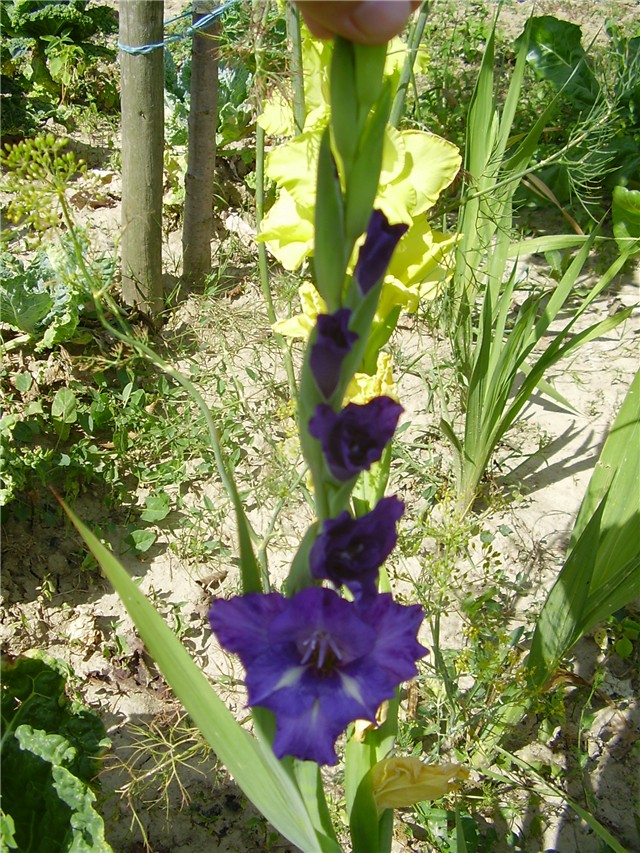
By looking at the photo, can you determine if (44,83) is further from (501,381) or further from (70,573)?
(501,381)

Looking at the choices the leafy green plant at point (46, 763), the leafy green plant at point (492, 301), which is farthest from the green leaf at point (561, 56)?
the leafy green plant at point (46, 763)

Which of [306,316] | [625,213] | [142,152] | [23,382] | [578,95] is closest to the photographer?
[306,316]

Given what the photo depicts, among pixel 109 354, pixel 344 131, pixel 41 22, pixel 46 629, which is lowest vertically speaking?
pixel 46 629

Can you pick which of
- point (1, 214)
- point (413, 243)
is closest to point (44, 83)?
point (1, 214)

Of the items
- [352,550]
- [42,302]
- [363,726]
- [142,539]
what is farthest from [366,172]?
[42,302]

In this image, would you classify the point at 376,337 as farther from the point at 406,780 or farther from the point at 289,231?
the point at 406,780
